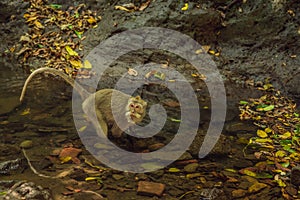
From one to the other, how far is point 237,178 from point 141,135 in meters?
1.41

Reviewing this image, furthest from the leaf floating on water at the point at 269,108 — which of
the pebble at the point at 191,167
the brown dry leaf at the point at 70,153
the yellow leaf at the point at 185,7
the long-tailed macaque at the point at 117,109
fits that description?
the brown dry leaf at the point at 70,153

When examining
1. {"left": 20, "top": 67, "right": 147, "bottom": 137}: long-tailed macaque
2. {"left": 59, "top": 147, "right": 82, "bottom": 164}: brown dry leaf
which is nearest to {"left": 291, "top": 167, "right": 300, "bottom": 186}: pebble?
{"left": 20, "top": 67, "right": 147, "bottom": 137}: long-tailed macaque

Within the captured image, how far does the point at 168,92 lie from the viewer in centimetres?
564

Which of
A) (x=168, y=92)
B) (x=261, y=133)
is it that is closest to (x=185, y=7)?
(x=168, y=92)

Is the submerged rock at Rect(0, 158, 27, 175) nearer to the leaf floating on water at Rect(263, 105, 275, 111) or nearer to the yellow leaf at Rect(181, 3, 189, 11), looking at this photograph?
the leaf floating on water at Rect(263, 105, 275, 111)

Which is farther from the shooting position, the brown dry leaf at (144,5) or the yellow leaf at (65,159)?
the brown dry leaf at (144,5)

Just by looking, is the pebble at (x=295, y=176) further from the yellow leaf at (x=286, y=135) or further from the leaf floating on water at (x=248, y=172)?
the yellow leaf at (x=286, y=135)

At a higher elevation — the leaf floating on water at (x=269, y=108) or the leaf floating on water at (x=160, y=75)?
the leaf floating on water at (x=269, y=108)

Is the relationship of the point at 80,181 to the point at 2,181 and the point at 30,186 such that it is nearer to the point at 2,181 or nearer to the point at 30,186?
the point at 30,186

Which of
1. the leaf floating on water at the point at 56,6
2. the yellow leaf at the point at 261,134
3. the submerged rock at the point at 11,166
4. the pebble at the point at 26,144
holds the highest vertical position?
the leaf floating on water at the point at 56,6

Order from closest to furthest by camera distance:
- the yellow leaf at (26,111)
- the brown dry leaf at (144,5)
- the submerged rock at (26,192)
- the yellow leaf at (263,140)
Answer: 1. the submerged rock at (26,192)
2. the yellow leaf at (263,140)
3. the yellow leaf at (26,111)
4. the brown dry leaf at (144,5)

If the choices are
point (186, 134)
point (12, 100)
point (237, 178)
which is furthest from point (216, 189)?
point (12, 100)

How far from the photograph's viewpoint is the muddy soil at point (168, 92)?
3.37 m

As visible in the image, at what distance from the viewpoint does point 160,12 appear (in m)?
6.61
